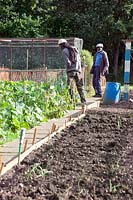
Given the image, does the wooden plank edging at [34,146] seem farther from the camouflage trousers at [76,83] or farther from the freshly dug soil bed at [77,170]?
the camouflage trousers at [76,83]

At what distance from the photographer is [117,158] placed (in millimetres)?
7082

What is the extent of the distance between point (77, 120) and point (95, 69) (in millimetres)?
6189

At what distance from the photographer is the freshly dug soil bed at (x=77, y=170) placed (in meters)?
5.26

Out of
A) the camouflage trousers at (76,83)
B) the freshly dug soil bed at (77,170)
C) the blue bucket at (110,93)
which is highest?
the freshly dug soil bed at (77,170)

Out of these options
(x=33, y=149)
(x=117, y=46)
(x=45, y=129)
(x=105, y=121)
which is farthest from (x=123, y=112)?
(x=117, y=46)

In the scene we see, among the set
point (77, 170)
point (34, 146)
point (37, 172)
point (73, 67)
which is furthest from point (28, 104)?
point (37, 172)

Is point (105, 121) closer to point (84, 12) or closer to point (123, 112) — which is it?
point (123, 112)

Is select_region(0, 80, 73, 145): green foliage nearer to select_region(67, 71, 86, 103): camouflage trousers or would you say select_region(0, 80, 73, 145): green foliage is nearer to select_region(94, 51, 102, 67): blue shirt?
select_region(67, 71, 86, 103): camouflage trousers

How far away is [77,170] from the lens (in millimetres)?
6266

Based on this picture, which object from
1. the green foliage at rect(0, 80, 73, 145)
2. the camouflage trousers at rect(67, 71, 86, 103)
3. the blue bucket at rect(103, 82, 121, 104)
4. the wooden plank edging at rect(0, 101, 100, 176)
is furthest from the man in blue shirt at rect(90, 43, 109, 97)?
the wooden plank edging at rect(0, 101, 100, 176)

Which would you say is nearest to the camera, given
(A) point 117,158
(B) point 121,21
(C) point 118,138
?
(A) point 117,158

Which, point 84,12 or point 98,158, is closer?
point 98,158

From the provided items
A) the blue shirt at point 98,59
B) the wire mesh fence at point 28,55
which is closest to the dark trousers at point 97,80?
the blue shirt at point 98,59

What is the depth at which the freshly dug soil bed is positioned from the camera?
5262mm
